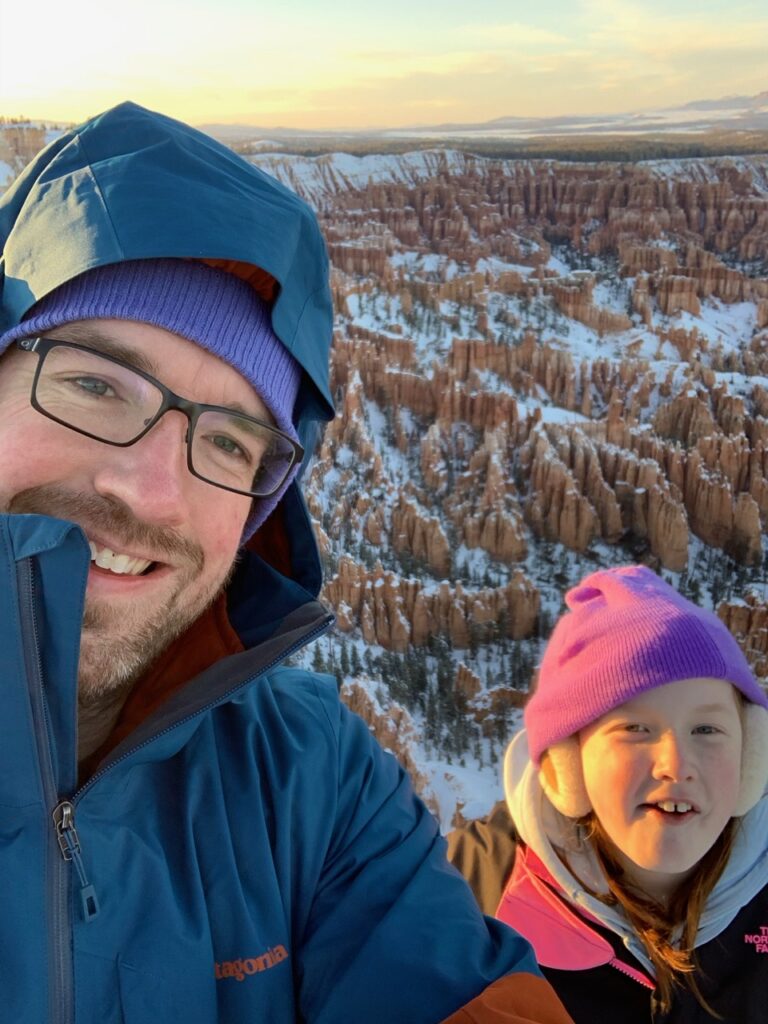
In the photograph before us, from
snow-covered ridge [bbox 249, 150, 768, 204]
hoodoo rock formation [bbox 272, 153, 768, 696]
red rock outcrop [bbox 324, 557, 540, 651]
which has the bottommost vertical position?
red rock outcrop [bbox 324, 557, 540, 651]

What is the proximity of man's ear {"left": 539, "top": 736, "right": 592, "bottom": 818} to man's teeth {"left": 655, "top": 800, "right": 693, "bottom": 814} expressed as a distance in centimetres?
9

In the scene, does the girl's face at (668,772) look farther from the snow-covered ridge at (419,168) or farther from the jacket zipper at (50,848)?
the snow-covered ridge at (419,168)

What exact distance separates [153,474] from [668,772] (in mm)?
573

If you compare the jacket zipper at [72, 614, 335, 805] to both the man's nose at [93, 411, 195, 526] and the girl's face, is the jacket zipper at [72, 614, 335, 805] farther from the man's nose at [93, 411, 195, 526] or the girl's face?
the girl's face

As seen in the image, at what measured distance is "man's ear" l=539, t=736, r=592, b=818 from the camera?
859 millimetres

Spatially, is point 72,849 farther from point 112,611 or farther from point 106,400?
point 106,400

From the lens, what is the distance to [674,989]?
2.65 feet

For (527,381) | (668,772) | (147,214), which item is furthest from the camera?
(527,381)

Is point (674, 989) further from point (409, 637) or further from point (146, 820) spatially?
point (409, 637)

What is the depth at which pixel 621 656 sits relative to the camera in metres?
0.84

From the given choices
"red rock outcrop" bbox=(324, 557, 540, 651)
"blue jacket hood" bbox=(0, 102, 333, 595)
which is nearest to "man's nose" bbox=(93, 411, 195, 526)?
"blue jacket hood" bbox=(0, 102, 333, 595)

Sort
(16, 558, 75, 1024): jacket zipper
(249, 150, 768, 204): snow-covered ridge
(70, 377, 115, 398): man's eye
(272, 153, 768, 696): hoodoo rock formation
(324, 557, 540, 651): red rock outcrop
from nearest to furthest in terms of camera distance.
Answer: (16, 558, 75, 1024): jacket zipper
(70, 377, 115, 398): man's eye
(324, 557, 540, 651): red rock outcrop
(272, 153, 768, 696): hoodoo rock formation
(249, 150, 768, 204): snow-covered ridge

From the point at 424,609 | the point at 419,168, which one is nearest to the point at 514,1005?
the point at 424,609

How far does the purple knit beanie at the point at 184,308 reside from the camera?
21.8 inches
